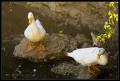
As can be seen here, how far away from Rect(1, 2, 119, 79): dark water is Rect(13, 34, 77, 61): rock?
11cm

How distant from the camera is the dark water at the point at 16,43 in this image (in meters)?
6.55

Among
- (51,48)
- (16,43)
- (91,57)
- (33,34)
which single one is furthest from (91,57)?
(16,43)

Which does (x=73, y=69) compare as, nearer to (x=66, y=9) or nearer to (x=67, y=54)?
(x=67, y=54)

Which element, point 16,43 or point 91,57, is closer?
point 91,57

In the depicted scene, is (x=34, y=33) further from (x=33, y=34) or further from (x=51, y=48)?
(x=51, y=48)

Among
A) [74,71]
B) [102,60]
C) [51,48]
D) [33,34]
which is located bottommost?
[74,71]

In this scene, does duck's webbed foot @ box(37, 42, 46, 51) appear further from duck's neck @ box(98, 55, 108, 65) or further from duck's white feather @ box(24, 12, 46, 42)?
duck's neck @ box(98, 55, 108, 65)

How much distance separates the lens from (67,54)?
22.0 feet

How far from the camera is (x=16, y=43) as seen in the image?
7.56m

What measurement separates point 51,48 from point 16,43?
910 millimetres

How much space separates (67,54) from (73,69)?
0.99 feet

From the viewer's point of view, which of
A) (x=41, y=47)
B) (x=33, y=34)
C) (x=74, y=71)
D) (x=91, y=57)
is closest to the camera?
Answer: (x=91, y=57)

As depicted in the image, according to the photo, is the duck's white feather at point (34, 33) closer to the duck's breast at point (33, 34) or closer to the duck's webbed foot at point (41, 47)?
the duck's breast at point (33, 34)

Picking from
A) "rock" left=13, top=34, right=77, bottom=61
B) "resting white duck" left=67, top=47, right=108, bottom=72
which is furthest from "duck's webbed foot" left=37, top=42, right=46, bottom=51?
"resting white duck" left=67, top=47, right=108, bottom=72
